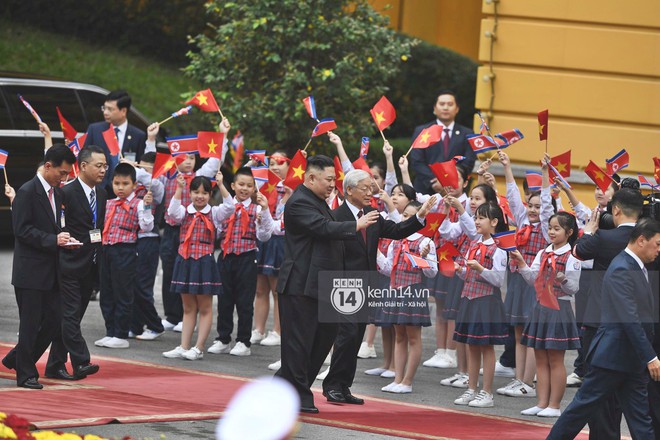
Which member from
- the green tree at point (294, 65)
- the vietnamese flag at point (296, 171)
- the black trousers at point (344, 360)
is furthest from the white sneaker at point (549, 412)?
the green tree at point (294, 65)

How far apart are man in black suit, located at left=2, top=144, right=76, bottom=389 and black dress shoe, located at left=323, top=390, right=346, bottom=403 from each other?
2150mm

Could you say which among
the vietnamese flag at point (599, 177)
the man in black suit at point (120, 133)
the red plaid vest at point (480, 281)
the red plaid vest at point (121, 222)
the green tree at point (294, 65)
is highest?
the green tree at point (294, 65)

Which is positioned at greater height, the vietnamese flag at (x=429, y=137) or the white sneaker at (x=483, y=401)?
the vietnamese flag at (x=429, y=137)

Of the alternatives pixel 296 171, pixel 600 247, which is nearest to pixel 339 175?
pixel 296 171

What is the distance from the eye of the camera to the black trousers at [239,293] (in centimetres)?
1177

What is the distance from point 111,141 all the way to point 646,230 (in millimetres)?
6426

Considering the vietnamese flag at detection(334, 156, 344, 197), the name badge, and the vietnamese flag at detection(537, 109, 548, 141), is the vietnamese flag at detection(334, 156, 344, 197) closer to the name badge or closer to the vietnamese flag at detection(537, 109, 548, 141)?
the vietnamese flag at detection(537, 109, 548, 141)

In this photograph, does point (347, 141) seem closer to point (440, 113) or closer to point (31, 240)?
point (440, 113)

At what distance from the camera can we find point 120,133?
13312 mm

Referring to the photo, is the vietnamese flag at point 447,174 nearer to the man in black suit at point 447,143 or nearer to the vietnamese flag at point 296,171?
the vietnamese flag at point 296,171

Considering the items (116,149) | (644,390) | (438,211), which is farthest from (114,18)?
(644,390)

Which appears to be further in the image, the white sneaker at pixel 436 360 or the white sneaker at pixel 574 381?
the white sneaker at pixel 436 360

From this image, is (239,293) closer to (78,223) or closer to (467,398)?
(78,223)

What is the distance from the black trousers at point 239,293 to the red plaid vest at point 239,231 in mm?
73
